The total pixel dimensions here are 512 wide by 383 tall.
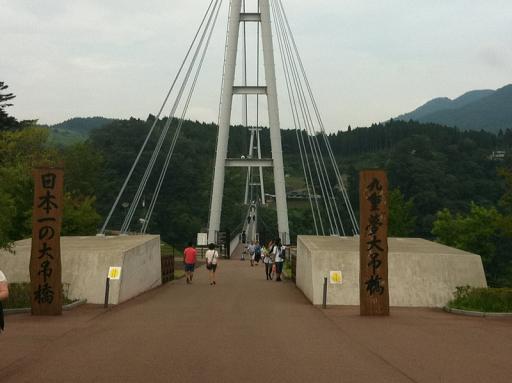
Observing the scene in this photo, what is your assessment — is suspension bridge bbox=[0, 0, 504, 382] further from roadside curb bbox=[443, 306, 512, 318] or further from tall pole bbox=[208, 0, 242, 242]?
tall pole bbox=[208, 0, 242, 242]

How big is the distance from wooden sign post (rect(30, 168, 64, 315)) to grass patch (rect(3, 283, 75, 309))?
0.87 m

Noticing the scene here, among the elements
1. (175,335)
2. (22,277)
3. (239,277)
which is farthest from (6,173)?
(175,335)

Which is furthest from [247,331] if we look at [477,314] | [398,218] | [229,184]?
[229,184]

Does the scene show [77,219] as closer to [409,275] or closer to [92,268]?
[92,268]

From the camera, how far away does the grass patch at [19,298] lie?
1416 cm

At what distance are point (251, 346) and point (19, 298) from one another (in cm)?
693

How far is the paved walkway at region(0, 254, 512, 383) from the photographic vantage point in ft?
24.8

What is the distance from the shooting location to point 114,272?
1627 centimetres

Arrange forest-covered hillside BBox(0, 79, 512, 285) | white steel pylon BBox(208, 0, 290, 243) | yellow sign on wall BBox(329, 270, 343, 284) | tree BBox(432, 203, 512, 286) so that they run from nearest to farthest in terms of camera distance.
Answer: yellow sign on wall BBox(329, 270, 343, 284) < white steel pylon BBox(208, 0, 290, 243) < forest-covered hillside BBox(0, 79, 512, 285) < tree BBox(432, 203, 512, 286)

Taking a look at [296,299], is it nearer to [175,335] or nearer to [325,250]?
[325,250]

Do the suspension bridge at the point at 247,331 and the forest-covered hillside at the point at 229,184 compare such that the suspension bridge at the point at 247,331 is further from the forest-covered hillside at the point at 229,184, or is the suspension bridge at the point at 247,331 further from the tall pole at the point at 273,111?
the tall pole at the point at 273,111

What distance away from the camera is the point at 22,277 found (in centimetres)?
1770

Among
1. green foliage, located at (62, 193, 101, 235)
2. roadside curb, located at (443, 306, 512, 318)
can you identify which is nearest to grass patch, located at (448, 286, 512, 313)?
roadside curb, located at (443, 306, 512, 318)

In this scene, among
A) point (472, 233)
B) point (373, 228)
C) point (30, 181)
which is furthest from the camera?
point (472, 233)
